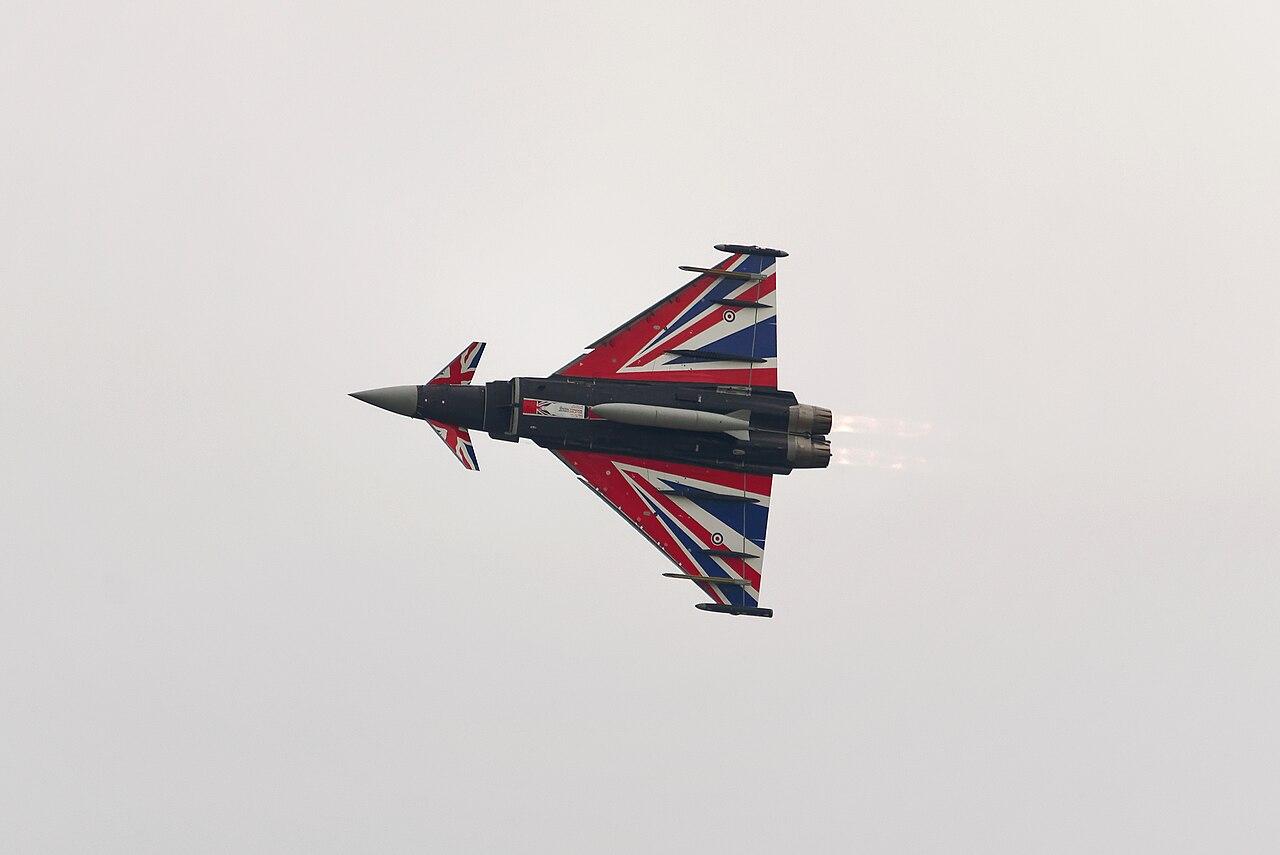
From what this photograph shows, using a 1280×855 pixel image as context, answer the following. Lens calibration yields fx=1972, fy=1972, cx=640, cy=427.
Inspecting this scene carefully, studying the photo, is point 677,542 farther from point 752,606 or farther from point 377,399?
point 377,399

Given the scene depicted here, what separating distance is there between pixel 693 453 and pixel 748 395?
127 inches

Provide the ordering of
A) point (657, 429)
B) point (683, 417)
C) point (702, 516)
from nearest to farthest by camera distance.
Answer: point (683, 417)
point (657, 429)
point (702, 516)

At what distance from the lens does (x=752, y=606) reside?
262 feet

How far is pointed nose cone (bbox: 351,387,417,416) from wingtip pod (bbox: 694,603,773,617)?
13986 mm

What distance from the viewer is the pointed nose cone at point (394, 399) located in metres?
78.4

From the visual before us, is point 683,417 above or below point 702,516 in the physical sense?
above

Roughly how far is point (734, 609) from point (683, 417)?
8.15 metres

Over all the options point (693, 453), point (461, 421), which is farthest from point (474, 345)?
point (693, 453)

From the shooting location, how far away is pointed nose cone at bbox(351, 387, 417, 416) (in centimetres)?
7838

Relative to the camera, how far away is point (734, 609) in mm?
79500

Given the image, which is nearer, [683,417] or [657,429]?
[683,417]

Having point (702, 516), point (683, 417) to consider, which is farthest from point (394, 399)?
point (702, 516)

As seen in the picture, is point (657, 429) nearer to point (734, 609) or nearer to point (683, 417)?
point (683, 417)

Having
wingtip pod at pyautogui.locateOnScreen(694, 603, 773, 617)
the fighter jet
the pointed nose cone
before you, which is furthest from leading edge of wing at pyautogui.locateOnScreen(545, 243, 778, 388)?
wingtip pod at pyautogui.locateOnScreen(694, 603, 773, 617)
